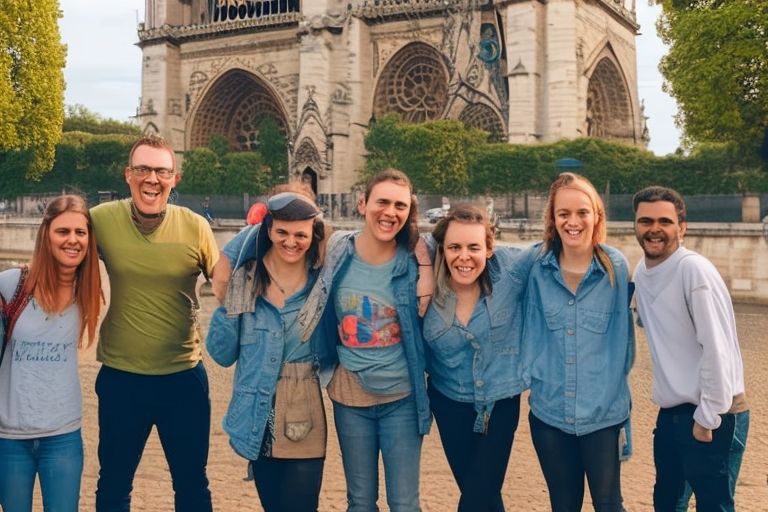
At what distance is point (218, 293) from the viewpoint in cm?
319

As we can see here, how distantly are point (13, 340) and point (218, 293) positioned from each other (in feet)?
2.80

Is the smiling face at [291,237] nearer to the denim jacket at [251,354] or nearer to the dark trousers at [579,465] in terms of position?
the denim jacket at [251,354]

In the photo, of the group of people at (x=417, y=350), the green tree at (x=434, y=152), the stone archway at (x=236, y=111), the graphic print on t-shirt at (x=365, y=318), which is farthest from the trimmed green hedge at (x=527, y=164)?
the graphic print on t-shirt at (x=365, y=318)

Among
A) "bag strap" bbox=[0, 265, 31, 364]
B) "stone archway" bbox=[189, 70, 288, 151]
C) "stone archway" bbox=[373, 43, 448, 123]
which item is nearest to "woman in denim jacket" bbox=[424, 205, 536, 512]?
"bag strap" bbox=[0, 265, 31, 364]

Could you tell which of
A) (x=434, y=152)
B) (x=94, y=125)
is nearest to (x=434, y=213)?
(x=434, y=152)

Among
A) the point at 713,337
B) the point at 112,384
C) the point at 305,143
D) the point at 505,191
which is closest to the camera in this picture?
the point at 713,337

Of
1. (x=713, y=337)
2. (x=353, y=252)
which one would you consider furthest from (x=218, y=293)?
(x=713, y=337)

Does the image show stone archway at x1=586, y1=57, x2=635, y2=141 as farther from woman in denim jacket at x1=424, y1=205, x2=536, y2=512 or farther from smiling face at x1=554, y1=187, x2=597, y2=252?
woman in denim jacket at x1=424, y1=205, x2=536, y2=512

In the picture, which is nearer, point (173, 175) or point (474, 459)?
point (474, 459)

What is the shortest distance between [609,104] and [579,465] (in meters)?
32.4

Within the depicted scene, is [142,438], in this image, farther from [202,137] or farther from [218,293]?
[202,137]

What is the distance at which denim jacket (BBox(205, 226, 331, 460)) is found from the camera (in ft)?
9.96

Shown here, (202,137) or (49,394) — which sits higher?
(202,137)

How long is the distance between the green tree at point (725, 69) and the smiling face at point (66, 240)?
1804cm
